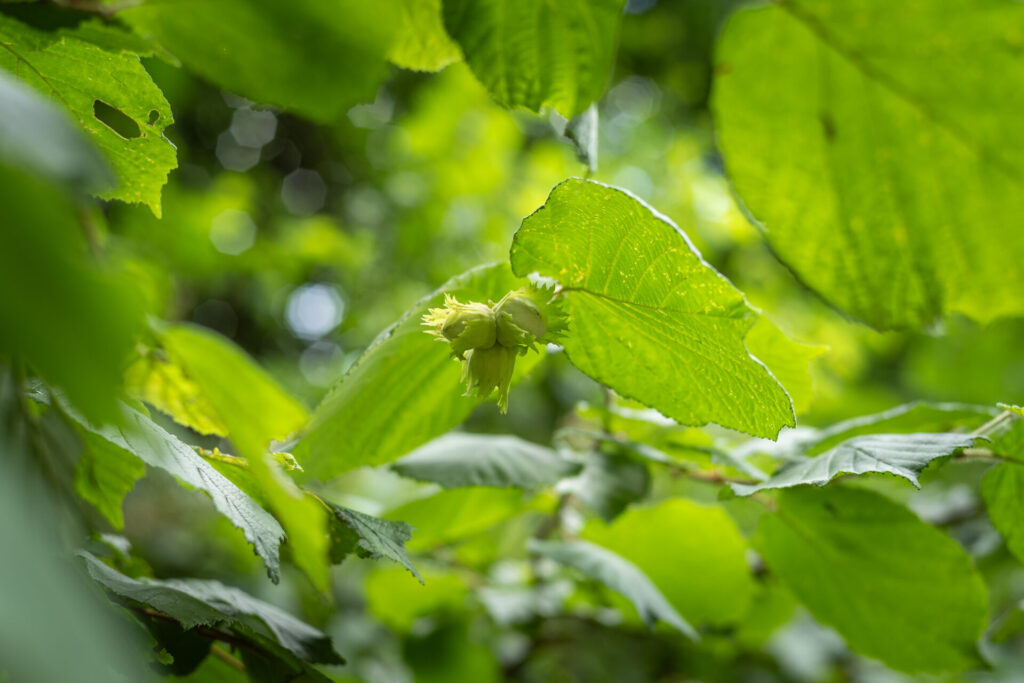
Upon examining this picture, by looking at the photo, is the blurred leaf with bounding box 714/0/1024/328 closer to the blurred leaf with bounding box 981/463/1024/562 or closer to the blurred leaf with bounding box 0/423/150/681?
the blurred leaf with bounding box 981/463/1024/562

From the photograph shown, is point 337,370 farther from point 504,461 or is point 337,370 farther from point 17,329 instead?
point 17,329

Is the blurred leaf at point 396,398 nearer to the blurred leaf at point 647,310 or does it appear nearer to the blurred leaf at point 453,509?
the blurred leaf at point 647,310

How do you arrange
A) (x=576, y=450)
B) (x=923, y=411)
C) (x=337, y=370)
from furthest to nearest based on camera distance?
(x=337, y=370), (x=576, y=450), (x=923, y=411)

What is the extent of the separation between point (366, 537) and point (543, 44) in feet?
1.01

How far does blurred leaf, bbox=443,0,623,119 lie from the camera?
1.38 feet

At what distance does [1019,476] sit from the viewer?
495 millimetres

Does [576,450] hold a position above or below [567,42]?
below

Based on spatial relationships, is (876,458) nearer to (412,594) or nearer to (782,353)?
(782,353)

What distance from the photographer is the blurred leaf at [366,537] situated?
45cm

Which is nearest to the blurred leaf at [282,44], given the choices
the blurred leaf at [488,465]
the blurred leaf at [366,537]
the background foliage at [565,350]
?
the background foliage at [565,350]

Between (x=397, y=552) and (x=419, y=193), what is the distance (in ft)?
6.83

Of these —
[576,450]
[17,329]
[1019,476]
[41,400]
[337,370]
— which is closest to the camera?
[17,329]

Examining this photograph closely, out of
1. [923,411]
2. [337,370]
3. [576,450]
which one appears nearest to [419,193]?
[337,370]

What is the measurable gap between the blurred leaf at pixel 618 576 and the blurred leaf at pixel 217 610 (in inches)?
9.2
